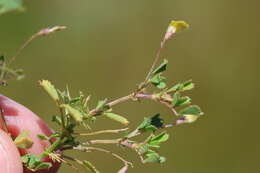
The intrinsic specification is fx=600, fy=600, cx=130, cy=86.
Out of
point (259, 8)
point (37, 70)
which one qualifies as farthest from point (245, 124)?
point (37, 70)

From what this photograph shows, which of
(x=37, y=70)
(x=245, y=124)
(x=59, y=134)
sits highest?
(x=59, y=134)

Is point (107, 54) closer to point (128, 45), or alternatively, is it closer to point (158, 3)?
point (128, 45)

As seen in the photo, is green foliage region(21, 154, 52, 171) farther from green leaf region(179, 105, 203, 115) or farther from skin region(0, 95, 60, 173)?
green leaf region(179, 105, 203, 115)

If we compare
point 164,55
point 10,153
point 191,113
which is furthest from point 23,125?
point 164,55

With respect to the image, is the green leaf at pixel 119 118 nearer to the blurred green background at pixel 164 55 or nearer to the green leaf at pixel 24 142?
the green leaf at pixel 24 142

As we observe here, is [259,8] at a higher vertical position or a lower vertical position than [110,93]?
higher

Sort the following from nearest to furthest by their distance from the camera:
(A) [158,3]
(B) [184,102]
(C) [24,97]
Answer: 1. (B) [184,102]
2. (C) [24,97]
3. (A) [158,3]

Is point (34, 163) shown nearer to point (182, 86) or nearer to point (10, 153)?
point (10, 153)

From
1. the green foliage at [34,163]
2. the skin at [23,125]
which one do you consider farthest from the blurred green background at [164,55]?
the green foliage at [34,163]

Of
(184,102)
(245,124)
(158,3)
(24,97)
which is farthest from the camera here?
(158,3)
